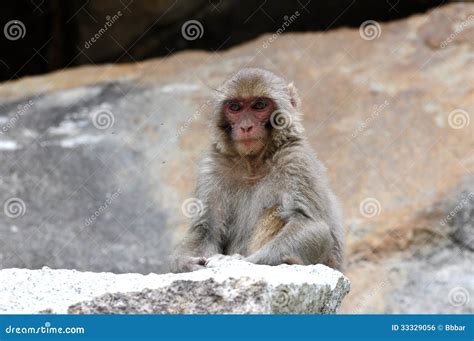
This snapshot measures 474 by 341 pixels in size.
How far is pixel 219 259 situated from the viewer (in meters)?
8.36

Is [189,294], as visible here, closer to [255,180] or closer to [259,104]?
[255,180]

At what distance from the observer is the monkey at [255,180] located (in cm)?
891

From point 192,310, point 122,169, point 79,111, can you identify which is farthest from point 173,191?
point 192,310

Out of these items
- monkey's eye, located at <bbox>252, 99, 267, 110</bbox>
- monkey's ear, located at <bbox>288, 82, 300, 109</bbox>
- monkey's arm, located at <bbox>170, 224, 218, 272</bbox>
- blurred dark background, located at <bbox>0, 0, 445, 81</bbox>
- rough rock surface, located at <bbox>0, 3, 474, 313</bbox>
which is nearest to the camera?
monkey's arm, located at <bbox>170, 224, 218, 272</bbox>

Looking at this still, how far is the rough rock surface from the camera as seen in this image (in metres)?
13.4

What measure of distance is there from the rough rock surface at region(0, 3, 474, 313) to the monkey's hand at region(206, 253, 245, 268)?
15.6 ft

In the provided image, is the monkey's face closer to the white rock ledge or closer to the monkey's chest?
the monkey's chest

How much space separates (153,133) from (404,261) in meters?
4.90

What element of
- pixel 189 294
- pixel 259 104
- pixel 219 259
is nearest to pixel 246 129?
pixel 259 104

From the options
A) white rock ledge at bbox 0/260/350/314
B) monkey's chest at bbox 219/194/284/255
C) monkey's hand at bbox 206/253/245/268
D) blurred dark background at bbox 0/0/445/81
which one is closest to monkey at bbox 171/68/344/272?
monkey's chest at bbox 219/194/284/255

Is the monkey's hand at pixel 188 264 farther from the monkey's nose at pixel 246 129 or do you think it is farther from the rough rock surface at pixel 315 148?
the rough rock surface at pixel 315 148

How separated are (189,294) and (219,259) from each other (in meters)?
1.65

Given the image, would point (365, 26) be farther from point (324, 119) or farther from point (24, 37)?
point (24, 37)

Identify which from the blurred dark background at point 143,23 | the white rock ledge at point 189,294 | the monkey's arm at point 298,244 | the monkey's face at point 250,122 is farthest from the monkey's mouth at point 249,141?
the blurred dark background at point 143,23
